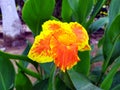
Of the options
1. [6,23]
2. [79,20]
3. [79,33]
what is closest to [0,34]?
[6,23]

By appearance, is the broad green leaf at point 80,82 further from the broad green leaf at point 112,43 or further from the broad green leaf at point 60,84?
the broad green leaf at point 112,43

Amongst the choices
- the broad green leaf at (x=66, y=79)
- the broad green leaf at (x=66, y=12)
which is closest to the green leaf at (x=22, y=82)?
the broad green leaf at (x=66, y=79)

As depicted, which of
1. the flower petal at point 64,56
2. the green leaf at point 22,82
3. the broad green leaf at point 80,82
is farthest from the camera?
the green leaf at point 22,82

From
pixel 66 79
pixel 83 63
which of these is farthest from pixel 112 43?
pixel 66 79

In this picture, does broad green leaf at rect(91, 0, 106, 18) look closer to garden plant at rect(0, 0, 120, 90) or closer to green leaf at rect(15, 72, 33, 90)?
garden plant at rect(0, 0, 120, 90)

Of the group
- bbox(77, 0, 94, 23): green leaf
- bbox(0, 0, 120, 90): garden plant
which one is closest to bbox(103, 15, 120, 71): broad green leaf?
bbox(0, 0, 120, 90): garden plant

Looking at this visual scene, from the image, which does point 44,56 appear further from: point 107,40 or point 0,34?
point 0,34

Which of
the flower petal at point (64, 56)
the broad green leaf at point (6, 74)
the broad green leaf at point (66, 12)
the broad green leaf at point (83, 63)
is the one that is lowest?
the broad green leaf at point (6, 74)

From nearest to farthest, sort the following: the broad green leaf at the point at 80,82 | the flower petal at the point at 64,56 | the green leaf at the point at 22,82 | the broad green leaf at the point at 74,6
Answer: the flower petal at the point at 64,56 < the broad green leaf at the point at 80,82 < the green leaf at the point at 22,82 < the broad green leaf at the point at 74,6
